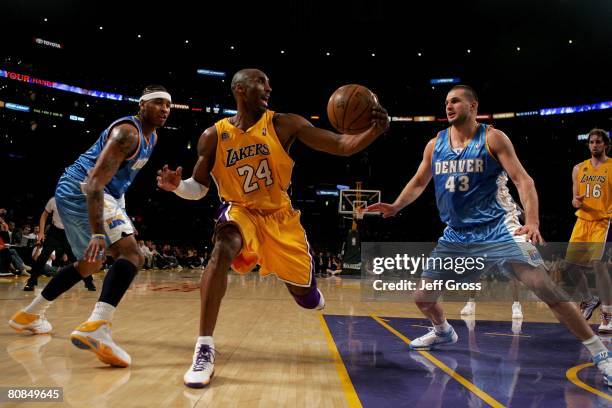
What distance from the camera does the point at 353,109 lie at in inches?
129

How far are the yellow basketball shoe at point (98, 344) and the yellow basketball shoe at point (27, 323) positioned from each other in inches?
51.2

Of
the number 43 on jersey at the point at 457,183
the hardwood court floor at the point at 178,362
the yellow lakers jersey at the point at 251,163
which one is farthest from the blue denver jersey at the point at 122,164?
the number 43 on jersey at the point at 457,183

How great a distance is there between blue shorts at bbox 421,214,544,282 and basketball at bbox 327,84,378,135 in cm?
128

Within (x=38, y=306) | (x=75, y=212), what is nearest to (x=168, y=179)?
(x=75, y=212)

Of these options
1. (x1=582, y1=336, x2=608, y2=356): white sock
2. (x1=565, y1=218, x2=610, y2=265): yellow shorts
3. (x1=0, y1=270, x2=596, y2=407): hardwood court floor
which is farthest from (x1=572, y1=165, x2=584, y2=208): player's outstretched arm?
(x1=0, y1=270, x2=596, y2=407): hardwood court floor

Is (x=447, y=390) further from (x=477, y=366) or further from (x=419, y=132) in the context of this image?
(x=419, y=132)

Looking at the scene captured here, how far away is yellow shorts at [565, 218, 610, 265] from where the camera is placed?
18.7 ft

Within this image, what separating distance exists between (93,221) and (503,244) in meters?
2.87

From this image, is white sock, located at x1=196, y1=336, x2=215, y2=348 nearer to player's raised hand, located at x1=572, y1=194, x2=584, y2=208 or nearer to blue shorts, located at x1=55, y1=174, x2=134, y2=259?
blue shorts, located at x1=55, y1=174, x2=134, y2=259

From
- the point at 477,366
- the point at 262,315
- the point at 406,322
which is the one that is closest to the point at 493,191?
the point at 477,366

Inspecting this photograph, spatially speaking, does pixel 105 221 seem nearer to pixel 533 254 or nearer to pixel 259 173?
pixel 259 173

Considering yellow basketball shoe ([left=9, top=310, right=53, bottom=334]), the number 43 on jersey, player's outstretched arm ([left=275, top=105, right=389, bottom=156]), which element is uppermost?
player's outstretched arm ([left=275, top=105, right=389, bottom=156])

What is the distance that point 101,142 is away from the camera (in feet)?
12.2

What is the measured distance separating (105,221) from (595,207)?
18.1 ft
